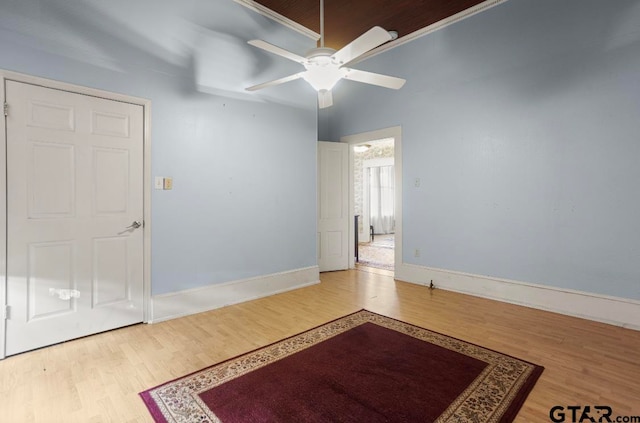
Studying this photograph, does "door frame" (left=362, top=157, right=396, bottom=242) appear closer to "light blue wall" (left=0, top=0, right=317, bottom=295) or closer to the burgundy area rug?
"light blue wall" (left=0, top=0, right=317, bottom=295)

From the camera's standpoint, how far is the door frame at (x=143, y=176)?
239cm

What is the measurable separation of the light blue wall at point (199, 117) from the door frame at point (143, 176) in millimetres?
58

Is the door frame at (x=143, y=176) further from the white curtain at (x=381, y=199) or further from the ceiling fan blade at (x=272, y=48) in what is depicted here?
the white curtain at (x=381, y=199)

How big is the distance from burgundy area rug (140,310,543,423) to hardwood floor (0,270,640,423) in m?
0.15

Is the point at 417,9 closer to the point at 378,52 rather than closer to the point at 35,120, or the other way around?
the point at 378,52

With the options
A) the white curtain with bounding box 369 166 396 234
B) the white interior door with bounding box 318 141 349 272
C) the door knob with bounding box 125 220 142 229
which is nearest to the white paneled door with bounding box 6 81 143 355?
the door knob with bounding box 125 220 142 229

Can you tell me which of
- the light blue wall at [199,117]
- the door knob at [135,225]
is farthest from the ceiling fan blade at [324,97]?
the door knob at [135,225]

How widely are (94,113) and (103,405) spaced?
7.72ft

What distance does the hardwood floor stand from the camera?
1.92 m

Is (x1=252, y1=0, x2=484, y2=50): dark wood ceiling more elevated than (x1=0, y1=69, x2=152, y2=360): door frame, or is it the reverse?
(x1=252, y1=0, x2=484, y2=50): dark wood ceiling

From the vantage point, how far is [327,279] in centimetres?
491

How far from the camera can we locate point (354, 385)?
6.91ft

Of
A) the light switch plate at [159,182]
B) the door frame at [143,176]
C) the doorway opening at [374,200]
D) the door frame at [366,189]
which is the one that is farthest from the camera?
the door frame at [366,189]

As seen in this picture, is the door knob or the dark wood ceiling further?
the dark wood ceiling
